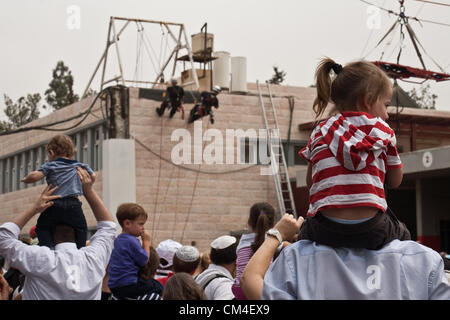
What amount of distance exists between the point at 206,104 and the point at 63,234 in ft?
58.2

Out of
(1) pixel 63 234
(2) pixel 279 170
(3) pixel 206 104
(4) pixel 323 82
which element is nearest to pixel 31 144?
(3) pixel 206 104

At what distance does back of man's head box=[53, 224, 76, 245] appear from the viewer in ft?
12.9

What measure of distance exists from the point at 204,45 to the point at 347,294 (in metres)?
22.3

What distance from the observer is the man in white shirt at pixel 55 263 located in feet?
11.8

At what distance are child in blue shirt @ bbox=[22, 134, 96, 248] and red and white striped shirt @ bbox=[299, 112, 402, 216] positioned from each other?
1.86m

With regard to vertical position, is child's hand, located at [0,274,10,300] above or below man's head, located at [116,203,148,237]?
below

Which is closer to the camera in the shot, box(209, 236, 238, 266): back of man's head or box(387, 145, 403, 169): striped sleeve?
box(387, 145, 403, 169): striped sleeve

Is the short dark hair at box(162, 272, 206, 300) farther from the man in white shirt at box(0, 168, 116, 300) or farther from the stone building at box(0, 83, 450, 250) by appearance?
the stone building at box(0, 83, 450, 250)

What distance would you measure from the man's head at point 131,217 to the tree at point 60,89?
5327 centimetres

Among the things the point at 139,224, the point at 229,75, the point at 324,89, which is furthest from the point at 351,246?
the point at 229,75

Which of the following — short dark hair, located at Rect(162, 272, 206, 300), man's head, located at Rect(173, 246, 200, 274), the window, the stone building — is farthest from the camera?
the window

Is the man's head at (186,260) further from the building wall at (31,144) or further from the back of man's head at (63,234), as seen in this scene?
the building wall at (31,144)

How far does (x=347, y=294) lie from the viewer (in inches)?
85.3

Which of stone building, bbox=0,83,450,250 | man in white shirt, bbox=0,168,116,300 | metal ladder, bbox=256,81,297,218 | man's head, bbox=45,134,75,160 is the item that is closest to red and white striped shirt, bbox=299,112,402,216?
man in white shirt, bbox=0,168,116,300
